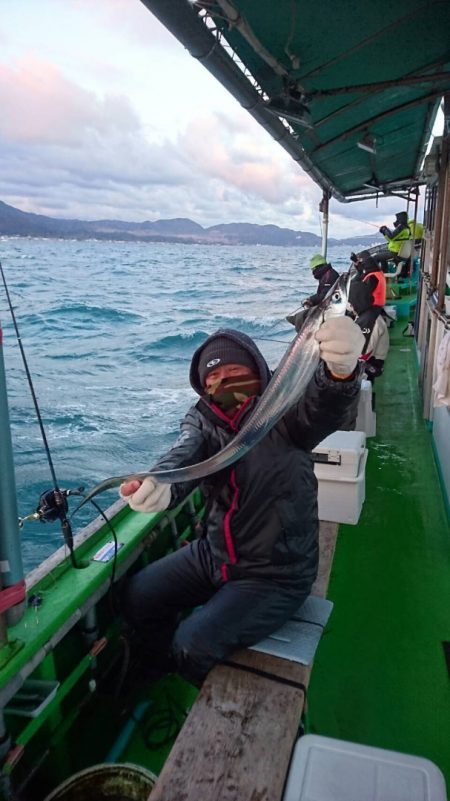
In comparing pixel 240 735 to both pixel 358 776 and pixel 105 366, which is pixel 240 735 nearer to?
pixel 358 776

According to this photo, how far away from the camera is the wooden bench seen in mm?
1762

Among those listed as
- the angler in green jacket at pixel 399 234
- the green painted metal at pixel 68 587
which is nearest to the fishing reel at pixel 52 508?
the green painted metal at pixel 68 587

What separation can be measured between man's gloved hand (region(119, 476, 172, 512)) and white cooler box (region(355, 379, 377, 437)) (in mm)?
3380

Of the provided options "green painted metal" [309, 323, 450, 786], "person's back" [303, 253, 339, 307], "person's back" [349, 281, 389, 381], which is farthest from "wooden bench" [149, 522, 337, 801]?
"person's back" [303, 253, 339, 307]

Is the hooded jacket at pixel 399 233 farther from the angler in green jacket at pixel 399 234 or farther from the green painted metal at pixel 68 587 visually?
the green painted metal at pixel 68 587

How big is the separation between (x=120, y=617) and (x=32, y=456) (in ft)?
21.2

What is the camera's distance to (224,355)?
255 cm

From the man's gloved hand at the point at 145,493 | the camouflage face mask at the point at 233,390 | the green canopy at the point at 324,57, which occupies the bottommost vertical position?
the man's gloved hand at the point at 145,493

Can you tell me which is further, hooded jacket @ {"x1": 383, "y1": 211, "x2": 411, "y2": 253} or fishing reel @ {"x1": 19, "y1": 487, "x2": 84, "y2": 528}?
hooded jacket @ {"x1": 383, "y1": 211, "x2": 411, "y2": 253}

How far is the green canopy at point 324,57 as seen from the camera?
11.3 feet

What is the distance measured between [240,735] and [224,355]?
1.59 metres

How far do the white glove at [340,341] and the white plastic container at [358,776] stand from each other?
4.41ft

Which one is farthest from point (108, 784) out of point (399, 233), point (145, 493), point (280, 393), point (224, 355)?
point (399, 233)

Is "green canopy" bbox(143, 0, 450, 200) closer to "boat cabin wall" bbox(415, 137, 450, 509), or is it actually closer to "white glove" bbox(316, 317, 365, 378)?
"boat cabin wall" bbox(415, 137, 450, 509)
